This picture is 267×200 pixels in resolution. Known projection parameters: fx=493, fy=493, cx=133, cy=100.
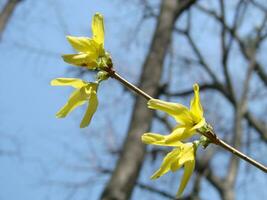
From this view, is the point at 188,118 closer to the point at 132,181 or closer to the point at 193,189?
the point at 132,181

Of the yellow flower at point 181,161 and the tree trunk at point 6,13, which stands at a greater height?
the tree trunk at point 6,13

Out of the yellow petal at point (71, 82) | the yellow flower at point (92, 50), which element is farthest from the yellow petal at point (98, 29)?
the yellow petal at point (71, 82)

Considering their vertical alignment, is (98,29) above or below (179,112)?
above

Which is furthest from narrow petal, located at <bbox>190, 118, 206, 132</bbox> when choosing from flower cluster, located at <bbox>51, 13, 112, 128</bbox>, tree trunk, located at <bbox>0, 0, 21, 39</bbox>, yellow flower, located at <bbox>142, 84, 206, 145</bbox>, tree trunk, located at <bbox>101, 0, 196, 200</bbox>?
tree trunk, located at <bbox>0, 0, 21, 39</bbox>

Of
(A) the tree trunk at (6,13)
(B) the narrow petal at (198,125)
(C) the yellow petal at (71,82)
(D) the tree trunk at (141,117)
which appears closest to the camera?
(B) the narrow petal at (198,125)

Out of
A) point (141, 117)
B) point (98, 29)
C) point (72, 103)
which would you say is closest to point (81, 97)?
point (72, 103)

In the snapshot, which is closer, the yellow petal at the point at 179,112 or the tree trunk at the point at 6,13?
the yellow petal at the point at 179,112

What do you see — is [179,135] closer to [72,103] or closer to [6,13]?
[72,103]

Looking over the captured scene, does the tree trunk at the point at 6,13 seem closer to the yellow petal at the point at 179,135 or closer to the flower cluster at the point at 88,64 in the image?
the flower cluster at the point at 88,64
